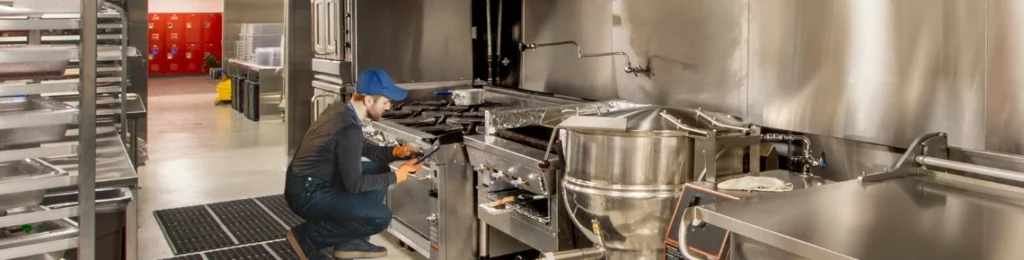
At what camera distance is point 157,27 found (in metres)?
18.6

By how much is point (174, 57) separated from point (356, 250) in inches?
636

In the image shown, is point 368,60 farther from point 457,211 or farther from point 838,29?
point 838,29

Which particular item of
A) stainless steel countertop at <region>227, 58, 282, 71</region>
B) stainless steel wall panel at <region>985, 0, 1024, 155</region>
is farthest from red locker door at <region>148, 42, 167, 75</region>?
stainless steel wall panel at <region>985, 0, 1024, 155</region>

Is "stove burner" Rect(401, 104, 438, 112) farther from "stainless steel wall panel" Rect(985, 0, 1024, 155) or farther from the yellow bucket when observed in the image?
the yellow bucket

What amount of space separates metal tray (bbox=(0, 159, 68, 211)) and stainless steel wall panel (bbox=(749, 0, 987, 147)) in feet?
7.99

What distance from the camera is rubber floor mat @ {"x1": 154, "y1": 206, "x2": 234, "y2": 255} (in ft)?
17.0

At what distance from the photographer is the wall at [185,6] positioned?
61.0 feet

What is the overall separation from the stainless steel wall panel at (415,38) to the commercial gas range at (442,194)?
98 centimetres

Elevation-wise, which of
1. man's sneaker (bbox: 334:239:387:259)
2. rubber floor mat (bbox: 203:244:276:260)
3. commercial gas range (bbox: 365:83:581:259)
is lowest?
rubber floor mat (bbox: 203:244:276:260)

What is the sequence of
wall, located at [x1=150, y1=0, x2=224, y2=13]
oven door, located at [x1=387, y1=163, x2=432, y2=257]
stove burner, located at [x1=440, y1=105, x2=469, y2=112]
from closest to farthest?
oven door, located at [x1=387, y1=163, x2=432, y2=257], stove burner, located at [x1=440, y1=105, x2=469, y2=112], wall, located at [x1=150, y1=0, x2=224, y2=13]

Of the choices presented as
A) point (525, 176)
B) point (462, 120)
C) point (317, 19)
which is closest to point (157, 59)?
point (317, 19)

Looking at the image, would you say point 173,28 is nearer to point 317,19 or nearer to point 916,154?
point 317,19

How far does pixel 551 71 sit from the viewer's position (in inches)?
209

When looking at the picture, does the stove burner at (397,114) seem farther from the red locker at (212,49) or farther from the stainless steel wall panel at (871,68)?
the red locker at (212,49)
